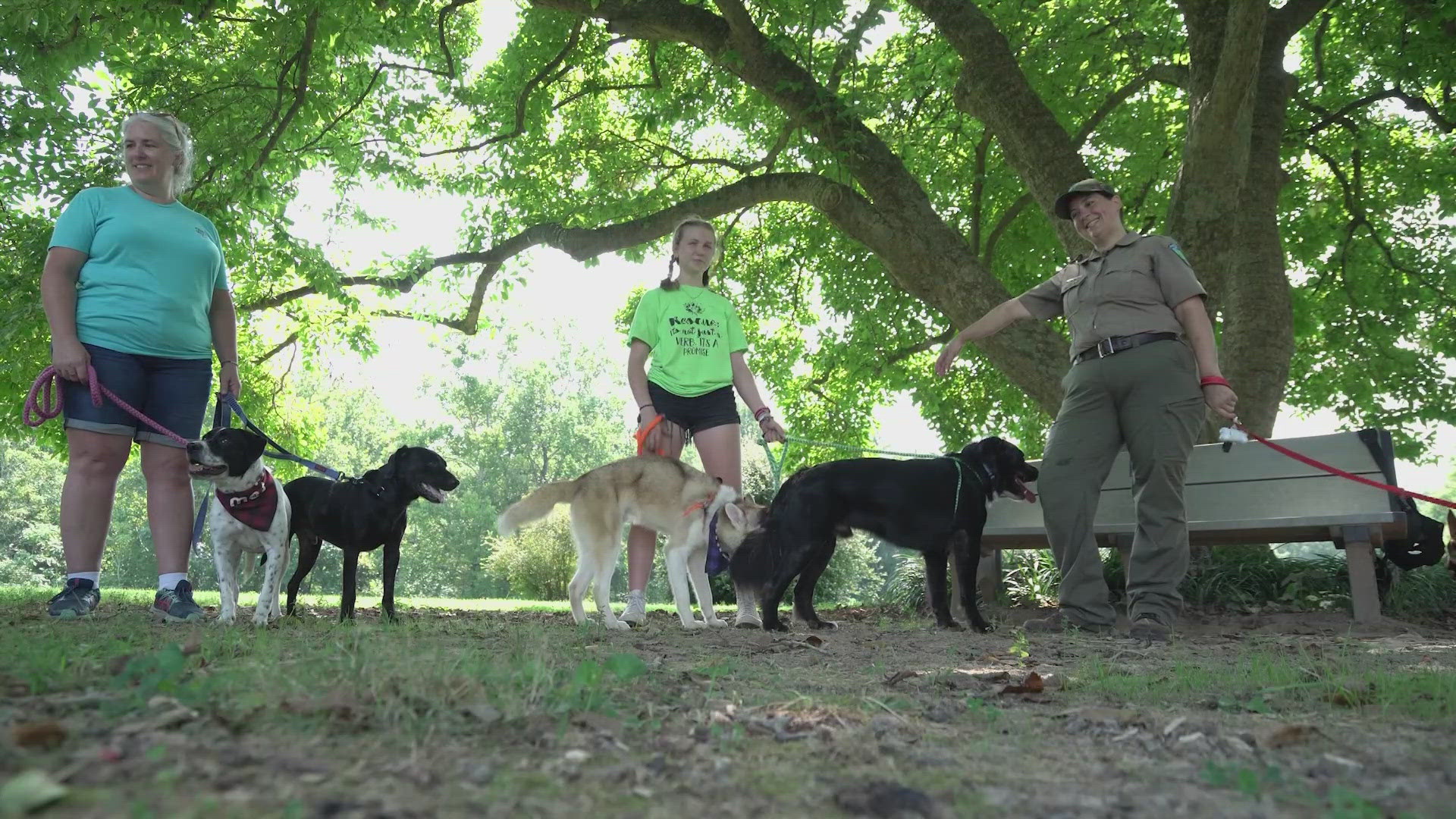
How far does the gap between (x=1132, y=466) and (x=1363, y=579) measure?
2261 mm

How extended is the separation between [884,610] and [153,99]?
827cm

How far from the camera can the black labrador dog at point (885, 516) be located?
5680 mm

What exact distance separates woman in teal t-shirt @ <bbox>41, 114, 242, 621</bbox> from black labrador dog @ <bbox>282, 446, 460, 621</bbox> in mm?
821

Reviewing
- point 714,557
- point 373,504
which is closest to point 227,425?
point 373,504

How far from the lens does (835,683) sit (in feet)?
11.0

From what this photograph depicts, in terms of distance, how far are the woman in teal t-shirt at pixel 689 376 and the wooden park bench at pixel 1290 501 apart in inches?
106

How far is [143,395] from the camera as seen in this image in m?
4.89

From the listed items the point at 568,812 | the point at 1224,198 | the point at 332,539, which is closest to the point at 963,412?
the point at 1224,198

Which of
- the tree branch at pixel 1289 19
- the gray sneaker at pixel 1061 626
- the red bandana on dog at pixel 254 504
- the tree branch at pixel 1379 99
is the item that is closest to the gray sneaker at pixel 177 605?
the red bandana on dog at pixel 254 504

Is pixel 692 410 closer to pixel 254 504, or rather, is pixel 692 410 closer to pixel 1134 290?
pixel 254 504

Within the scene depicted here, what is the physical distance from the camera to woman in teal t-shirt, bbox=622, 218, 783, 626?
578 cm

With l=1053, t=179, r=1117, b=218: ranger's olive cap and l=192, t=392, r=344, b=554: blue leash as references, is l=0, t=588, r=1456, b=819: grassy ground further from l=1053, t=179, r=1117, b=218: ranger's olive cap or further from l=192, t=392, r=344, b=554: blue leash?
l=1053, t=179, r=1117, b=218: ranger's olive cap

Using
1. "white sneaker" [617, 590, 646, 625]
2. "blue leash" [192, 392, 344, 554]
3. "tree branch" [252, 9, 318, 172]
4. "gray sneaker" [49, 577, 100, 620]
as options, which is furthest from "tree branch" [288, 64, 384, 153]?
"white sneaker" [617, 590, 646, 625]

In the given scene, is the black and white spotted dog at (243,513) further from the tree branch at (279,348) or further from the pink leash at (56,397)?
the tree branch at (279,348)
